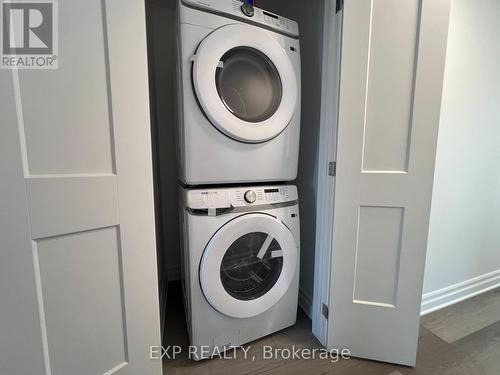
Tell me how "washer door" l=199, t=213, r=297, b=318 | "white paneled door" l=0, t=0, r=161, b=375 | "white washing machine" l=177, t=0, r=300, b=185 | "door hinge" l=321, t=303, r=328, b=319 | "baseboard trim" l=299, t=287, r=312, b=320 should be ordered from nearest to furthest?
"white paneled door" l=0, t=0, r=161, b=375
"white washing machine" l=177, t=0, r=300, b=185
"washer door" l=199, t=213, r=297, b=318
"door hinge" l=321, t=303, r=328, b=319
"baseboard trim" l=299, t=287, r=312, b=320

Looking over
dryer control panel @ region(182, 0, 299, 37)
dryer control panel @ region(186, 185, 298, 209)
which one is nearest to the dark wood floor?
dryer control panel @ region(186, 185, 298, 209)

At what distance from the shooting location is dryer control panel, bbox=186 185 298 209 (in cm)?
101

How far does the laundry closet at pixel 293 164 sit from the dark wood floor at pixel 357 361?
67mm

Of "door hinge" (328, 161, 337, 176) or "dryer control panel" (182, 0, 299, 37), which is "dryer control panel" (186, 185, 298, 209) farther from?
"dryer control panel" (182, 0, 299, 37)

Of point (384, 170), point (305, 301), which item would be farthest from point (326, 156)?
point (305, 301)

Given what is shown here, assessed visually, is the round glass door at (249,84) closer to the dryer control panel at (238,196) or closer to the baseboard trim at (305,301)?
the dryer control panel at (238,196)

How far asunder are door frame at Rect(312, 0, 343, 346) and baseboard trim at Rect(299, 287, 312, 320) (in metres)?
0.19

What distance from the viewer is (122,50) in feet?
2.33

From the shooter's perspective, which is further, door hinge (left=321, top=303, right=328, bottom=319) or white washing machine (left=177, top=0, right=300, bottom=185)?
door hinge (left=321, top=303, right=328, bottom=319)

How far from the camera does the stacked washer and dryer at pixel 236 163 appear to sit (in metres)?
0.96

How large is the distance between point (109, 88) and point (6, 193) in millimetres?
401

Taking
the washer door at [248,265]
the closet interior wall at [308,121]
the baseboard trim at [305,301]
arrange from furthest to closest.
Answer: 1. the baseboard trim at [305,301]
2. the closet interior wall at [308,121]
3. the washer door at [248,265]

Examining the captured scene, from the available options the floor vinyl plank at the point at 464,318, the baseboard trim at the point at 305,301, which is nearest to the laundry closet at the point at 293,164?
the baseboard trim at the point at 305,301

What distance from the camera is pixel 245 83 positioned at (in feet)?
3.53
